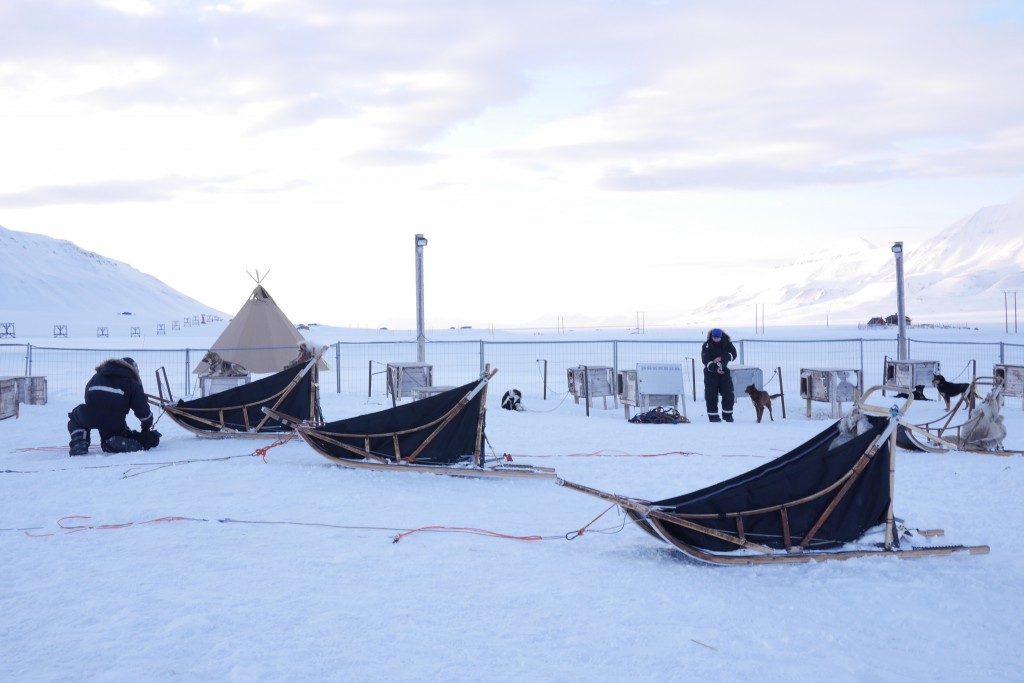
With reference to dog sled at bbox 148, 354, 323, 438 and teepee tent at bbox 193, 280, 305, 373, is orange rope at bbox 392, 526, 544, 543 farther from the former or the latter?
teepee tent at bbox 193, 280, 305, 373

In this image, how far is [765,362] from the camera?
88.5ft

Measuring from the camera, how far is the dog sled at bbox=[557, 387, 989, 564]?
5.27m

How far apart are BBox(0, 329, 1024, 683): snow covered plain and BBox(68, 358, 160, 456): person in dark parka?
1420 mm

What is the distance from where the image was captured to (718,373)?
1256 centimetres

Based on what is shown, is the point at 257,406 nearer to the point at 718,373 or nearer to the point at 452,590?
the point at 718,373

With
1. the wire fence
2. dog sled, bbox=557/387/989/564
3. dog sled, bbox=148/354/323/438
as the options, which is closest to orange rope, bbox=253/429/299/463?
dog sled, bbox=148/354/323/438

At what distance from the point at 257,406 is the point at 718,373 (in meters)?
6.35

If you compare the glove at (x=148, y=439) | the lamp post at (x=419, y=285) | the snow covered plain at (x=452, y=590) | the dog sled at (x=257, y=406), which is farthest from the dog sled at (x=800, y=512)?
the lamp post at (x=419, y=285)

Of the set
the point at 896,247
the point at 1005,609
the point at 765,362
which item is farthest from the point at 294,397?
the point at 765,362

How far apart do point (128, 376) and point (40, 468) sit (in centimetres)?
135

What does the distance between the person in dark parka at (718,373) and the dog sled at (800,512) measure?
7.16m

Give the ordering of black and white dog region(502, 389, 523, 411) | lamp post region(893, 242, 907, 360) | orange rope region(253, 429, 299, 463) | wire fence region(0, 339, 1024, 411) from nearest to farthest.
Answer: orange rope region(253, 429, 299, 463), black and white dog region(502, 389, 523, 411), lamp post region(893, 242, 907, 360), wire fence region(0, 339, 1024, 411)

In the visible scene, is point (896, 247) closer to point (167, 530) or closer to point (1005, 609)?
point (1005, 609)

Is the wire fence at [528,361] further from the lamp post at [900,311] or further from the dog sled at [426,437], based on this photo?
the dog sled at [426,437]
